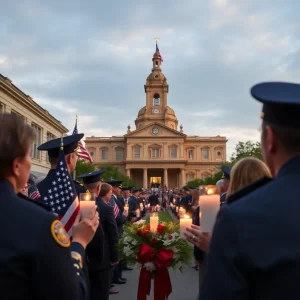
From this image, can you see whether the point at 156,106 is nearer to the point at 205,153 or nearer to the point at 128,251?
the point at 205,153

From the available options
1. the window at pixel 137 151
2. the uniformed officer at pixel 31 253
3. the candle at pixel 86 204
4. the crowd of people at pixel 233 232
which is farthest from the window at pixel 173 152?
the uniformed officer at pixel 31 253

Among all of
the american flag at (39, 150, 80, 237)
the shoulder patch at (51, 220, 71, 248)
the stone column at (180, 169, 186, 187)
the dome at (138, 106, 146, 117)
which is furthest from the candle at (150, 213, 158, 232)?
the dome at (138, 106, 146, 117)

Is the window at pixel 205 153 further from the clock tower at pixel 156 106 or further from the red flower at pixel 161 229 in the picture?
the red flower at pixel 161 229

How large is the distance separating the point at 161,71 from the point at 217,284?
378 ft

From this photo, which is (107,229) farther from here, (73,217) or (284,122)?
(284,122)

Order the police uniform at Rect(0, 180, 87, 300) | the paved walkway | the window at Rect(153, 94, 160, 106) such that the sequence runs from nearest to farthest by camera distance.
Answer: the police uniform at Rect(0, 180, 87, 300), the paved walkway, the window at Rect(153, 94, 160, 106)

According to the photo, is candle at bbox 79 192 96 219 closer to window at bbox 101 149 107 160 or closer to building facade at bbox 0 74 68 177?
building facade at bbox 0 74 68 177

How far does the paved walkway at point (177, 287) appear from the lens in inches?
359

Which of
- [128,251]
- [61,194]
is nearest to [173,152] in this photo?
[128,251]

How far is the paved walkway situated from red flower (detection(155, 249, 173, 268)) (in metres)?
3.27

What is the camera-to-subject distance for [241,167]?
3.93 meters

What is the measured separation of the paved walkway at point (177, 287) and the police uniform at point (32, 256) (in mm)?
7394

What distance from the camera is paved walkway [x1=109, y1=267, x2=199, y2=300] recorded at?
9.13 metres

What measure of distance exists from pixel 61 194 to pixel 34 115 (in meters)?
41.1
